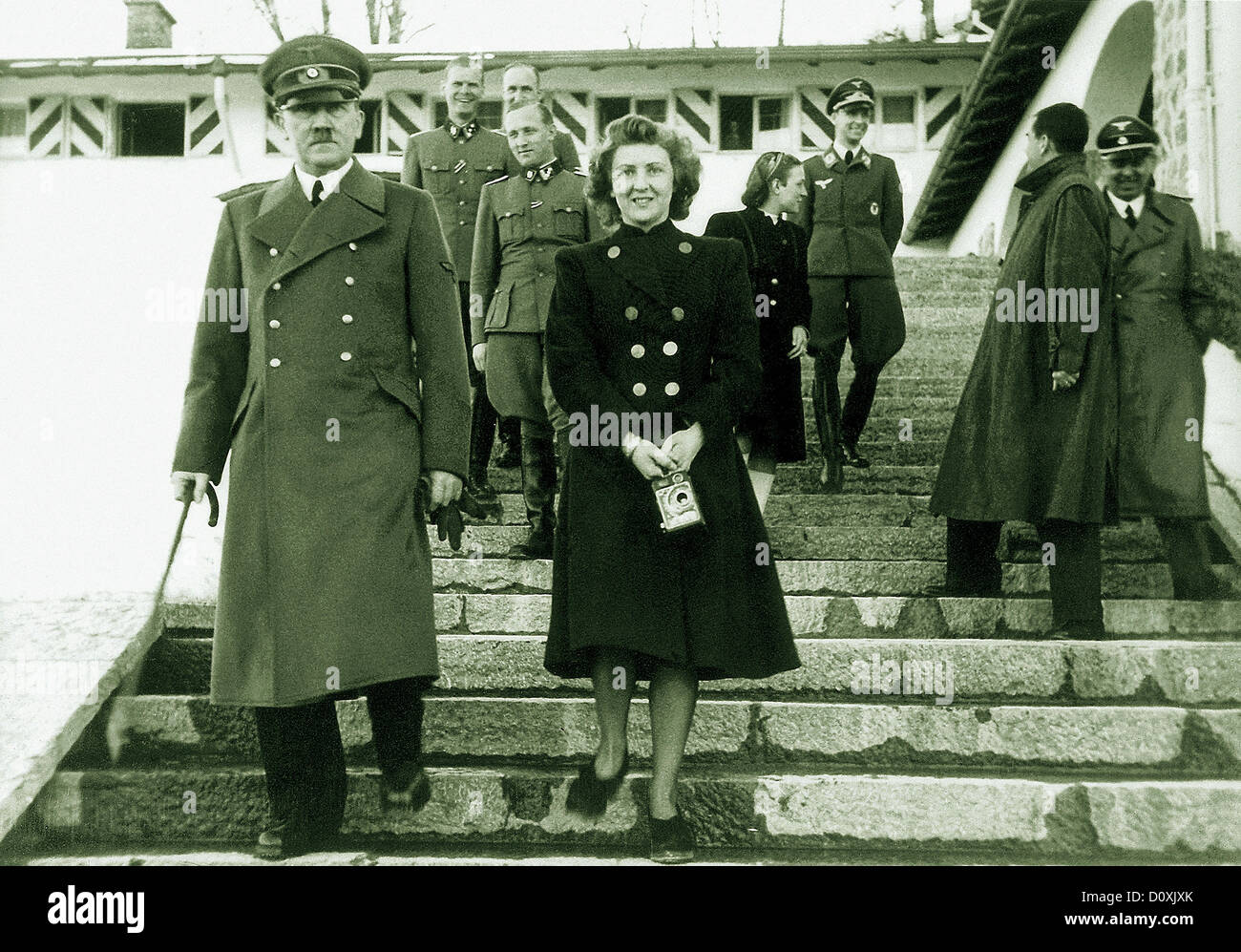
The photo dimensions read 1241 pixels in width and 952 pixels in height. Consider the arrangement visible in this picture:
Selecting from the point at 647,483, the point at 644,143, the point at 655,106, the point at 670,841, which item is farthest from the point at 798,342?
the point at 655,106

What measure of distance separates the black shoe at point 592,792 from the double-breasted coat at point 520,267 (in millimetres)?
2101

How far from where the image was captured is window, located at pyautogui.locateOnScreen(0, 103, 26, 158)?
2072 centimetres

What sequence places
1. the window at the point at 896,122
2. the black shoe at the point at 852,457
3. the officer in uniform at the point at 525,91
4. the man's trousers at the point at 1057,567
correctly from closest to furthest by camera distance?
the man's trousers at the point at 1057,567 → the officer in uniform at the point at 525,91 → the black shoe at the point at 852,457 → the window at the point at 896,122

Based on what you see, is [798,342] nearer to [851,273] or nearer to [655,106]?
[851,273]

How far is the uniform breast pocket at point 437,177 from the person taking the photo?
6648mm

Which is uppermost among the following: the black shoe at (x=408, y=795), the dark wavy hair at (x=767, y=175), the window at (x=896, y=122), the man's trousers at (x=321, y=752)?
the window at (x=896, y=122)

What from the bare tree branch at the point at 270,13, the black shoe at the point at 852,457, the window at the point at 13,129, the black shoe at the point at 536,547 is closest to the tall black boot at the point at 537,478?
the black shoe at the point at 536,547

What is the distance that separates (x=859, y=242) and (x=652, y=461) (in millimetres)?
3869

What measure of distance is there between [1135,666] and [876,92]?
1697cm

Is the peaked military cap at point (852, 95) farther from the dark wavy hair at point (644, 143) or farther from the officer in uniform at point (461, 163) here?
the dark wavy hair at point (644, 143)

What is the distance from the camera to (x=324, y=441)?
3.62 meters

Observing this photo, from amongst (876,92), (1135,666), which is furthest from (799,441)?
(876,92)

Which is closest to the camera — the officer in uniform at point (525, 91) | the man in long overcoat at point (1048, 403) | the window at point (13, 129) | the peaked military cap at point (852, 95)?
the man in long overcoat at point (1048, 403)
